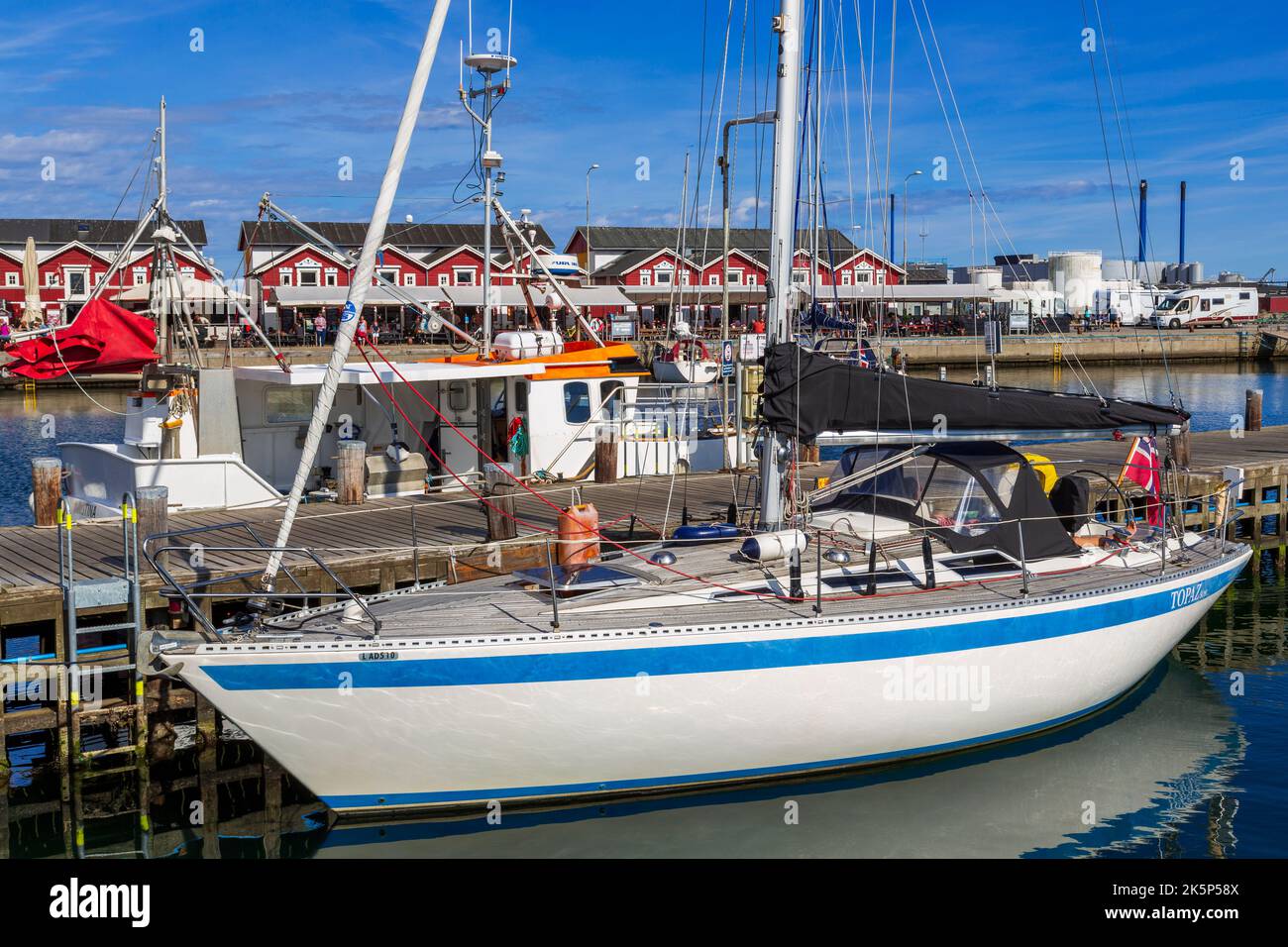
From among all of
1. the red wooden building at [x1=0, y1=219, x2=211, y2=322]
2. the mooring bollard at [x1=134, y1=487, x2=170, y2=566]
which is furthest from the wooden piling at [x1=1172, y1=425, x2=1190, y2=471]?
the red wooden building at [x1=0, y1=219, x2=211, y2=322]

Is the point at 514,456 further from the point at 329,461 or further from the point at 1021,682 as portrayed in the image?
the point at 1021,682

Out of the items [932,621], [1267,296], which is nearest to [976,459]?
[932,621]

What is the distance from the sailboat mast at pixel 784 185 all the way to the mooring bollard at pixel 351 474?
739 centimetres

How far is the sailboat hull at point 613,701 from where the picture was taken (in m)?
9.48

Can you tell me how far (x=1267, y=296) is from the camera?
9675cm

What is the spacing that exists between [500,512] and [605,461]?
15.9ft

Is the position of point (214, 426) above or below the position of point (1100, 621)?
above

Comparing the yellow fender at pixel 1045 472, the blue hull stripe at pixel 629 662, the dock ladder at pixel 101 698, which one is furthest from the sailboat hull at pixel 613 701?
the dock ladder at pixel 101 698

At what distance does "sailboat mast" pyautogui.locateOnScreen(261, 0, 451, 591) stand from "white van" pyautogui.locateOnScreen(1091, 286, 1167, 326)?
76.8m

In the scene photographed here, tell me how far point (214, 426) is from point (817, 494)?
367 inches

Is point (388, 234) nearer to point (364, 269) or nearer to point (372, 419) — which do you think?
point (372, 419)

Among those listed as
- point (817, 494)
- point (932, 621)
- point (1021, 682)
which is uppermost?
point (817, 494)

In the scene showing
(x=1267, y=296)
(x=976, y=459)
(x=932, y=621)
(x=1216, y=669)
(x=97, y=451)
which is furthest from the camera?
(x=1267, y=296)
